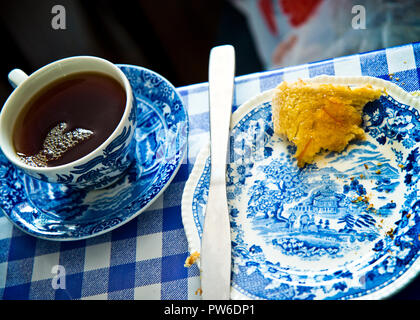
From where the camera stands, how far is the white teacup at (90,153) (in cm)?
73

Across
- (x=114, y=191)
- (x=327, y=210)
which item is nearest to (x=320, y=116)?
(x=327, y=210)

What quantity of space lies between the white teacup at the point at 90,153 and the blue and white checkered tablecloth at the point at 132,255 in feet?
0.40

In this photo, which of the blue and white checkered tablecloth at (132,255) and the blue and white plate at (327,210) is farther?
the blue and white checkered tablecloth at (132,255)

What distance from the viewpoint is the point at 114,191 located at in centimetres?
83

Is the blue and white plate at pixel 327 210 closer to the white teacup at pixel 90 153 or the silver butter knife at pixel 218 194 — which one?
the silver butter knife at pixel 218 194

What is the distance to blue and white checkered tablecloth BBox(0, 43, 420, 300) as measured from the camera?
746mm

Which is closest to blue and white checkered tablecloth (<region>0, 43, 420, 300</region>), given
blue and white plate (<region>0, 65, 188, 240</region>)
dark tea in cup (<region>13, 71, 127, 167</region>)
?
blue and white plate (<region>0, 65, 188, 240</region>)

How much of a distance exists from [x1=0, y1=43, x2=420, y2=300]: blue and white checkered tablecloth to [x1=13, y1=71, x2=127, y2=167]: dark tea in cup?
19 cm

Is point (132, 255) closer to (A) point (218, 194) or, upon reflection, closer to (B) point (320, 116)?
(A) point (218, 194)

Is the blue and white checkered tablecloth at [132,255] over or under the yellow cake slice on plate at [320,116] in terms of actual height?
under

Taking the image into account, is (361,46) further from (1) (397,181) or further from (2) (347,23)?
(1) (397,181)

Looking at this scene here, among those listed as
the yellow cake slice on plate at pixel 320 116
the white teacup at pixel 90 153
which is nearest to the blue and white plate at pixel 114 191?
the white teacup at pixel 90 153

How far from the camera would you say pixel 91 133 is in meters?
0.79

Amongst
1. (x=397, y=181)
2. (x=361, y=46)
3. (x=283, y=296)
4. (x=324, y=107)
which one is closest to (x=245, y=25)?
(x=361, y=46)
